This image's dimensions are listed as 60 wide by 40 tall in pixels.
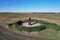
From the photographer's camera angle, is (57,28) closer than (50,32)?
No

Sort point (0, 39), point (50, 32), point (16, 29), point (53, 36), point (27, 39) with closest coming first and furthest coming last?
point (0, 39) → point (27, 39) → point (53, 36) → point (50, 32) → point (16, 29)

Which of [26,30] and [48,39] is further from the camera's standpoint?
[26,30]

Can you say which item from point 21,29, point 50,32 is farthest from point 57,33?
point 21,29

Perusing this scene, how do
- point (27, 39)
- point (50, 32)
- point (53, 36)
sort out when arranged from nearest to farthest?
point (27, 39) < point (53, 36) < point (50, 32)

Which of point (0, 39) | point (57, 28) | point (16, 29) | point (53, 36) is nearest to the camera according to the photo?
point (0, 39)

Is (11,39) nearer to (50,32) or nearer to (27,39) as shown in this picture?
(27,39)

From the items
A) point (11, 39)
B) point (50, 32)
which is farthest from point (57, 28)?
point (11, 39)

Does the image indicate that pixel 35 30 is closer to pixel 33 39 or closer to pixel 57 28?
pixel 57 28

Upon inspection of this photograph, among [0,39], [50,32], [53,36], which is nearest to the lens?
[0,39]
